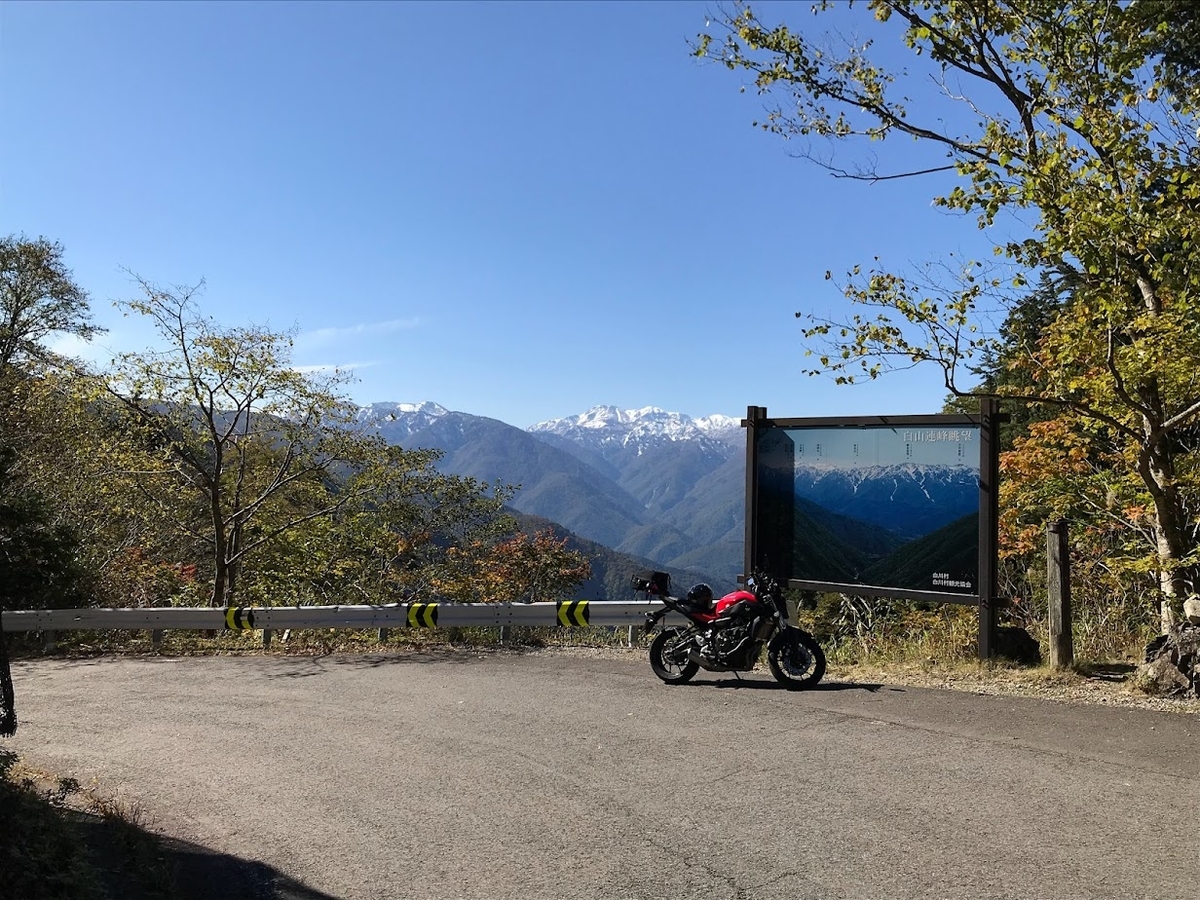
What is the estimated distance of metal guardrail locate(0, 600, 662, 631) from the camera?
40.4 ft

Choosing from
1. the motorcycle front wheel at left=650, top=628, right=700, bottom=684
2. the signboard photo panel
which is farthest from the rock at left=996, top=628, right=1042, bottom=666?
the motorcycle front wheel at left=650, top=628, right=700, bottom=684

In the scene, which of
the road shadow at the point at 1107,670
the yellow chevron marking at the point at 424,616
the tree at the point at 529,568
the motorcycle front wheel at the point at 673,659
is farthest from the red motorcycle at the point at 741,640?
the tree at the point at 529,568

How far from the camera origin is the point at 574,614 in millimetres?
12281

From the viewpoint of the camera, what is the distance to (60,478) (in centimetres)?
1941

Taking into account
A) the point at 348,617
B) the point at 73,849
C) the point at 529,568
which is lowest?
the point at 73,849

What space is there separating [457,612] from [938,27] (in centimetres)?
986

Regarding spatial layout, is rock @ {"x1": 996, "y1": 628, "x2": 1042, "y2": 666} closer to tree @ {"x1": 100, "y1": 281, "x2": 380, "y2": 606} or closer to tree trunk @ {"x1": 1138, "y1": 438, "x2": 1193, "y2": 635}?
tree trunk @ {"x1": 1138, "y1": 438, "x2": 1193, "y2": 635}

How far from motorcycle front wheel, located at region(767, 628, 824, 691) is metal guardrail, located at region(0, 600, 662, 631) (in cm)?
274

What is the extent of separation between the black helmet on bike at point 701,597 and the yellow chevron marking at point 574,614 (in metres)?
3.15

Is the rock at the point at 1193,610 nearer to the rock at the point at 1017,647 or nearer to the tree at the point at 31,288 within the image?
the rock at the point at 1017,647

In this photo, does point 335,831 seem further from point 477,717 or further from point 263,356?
point 263,356

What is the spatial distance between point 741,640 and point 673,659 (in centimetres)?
82

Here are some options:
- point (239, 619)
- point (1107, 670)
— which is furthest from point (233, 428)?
point (1107, 670)

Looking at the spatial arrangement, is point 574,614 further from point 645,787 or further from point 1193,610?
point 1193,610
